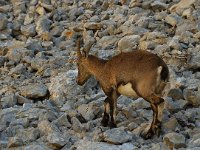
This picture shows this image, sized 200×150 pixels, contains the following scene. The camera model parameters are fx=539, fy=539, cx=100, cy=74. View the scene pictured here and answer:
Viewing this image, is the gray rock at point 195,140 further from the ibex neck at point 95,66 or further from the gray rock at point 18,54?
the gray rock at point 18,54

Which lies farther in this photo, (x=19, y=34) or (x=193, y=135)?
(x=19, y=34)

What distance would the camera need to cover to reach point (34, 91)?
10.4 m

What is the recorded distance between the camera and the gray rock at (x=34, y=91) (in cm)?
1033

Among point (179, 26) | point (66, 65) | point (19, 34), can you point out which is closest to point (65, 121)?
point (66, 65)

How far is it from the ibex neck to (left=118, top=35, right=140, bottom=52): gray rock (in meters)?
2.53

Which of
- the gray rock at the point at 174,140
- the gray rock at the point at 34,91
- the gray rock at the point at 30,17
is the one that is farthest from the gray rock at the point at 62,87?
the gray rock at the point at 30,17

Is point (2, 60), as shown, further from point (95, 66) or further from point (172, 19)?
point (172, 19)

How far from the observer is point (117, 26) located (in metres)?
13.4

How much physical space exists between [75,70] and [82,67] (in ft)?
4.71

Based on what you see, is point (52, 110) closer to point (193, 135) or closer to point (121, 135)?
point (121, 135)

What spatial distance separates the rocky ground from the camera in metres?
8.39

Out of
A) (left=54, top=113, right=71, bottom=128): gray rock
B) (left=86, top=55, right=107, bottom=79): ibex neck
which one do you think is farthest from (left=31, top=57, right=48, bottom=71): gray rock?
(left=54, top=113, right=71, bottom=128): gray rock

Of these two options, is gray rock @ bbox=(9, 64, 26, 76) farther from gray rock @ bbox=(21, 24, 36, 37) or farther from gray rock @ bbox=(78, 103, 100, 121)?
gray rock @ bbox=(78, 103, 100, 121)

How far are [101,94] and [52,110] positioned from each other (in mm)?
1014
